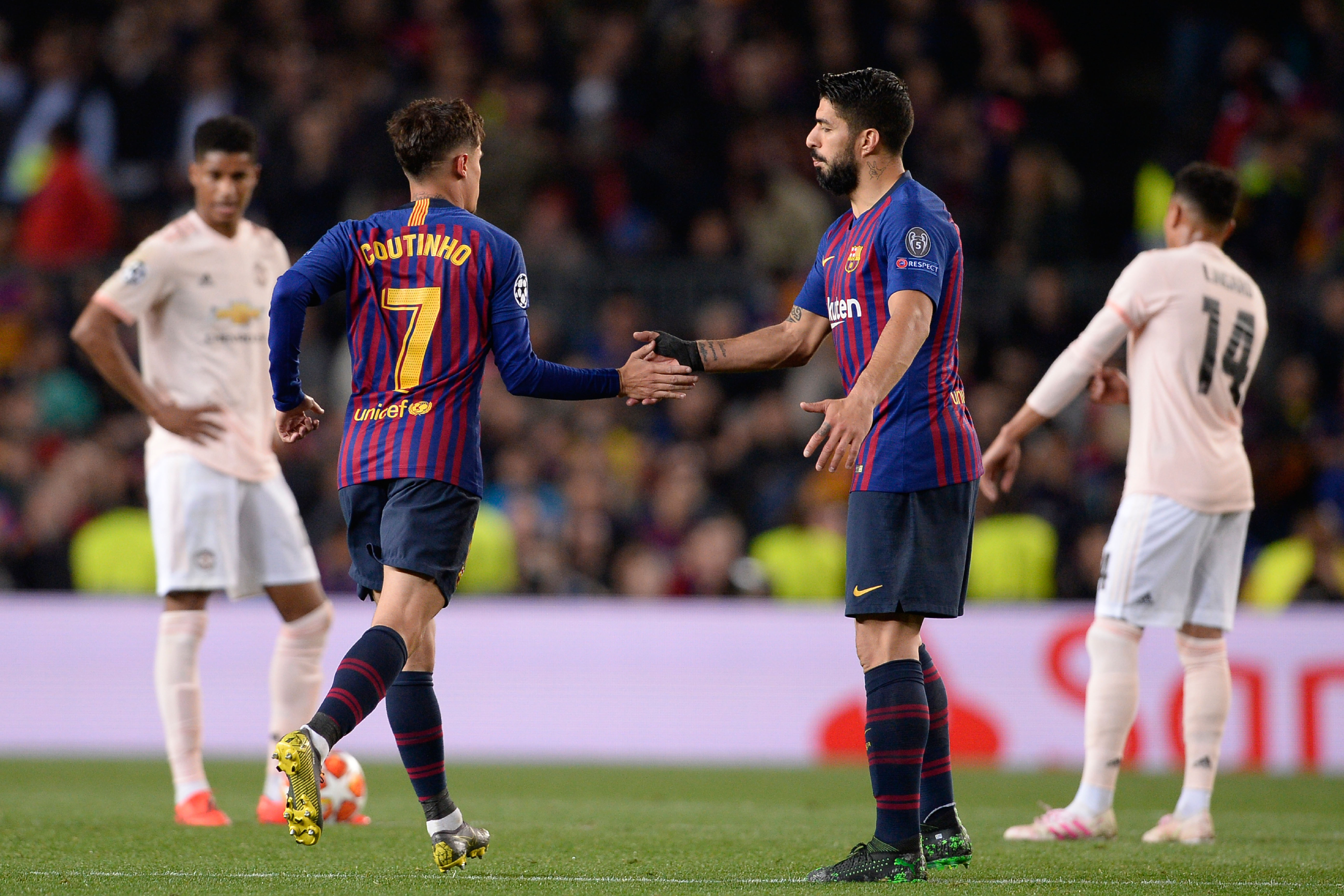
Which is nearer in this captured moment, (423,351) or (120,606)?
(423,351)

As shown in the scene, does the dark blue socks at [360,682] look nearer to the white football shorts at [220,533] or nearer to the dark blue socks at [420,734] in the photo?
the dark blue socks at [420,734]

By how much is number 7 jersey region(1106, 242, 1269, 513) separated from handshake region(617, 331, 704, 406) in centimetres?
187

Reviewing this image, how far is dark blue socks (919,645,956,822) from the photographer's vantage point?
16.7 feet

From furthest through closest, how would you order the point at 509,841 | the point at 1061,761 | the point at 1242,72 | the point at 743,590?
the point at 1242,72 < the point at 743,590 < the point at 1061,761 < the point at 509,841

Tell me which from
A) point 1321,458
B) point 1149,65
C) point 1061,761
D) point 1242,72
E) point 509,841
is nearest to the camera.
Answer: point 509,841

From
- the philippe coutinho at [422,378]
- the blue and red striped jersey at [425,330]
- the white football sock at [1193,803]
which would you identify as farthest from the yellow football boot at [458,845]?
the white football sock at [1193,803]

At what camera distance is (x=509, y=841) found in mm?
5715

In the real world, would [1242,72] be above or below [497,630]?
above

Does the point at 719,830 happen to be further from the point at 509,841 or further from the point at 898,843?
the point at 898,843

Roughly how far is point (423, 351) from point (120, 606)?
6.16m

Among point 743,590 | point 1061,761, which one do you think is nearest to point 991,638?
point 1061,761

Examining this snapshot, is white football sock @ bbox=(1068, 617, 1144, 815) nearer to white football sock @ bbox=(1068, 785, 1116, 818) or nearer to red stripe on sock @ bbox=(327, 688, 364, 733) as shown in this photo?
white football sock @ bbox=(1068, 785, 1116, 818)

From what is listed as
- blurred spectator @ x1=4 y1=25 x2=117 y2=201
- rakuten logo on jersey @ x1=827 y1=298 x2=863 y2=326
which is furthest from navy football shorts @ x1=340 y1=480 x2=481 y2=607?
blurred spectator @ x1=4 y1=25 x2=117 y2=201

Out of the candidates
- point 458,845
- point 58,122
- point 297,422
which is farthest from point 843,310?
point 58,122
